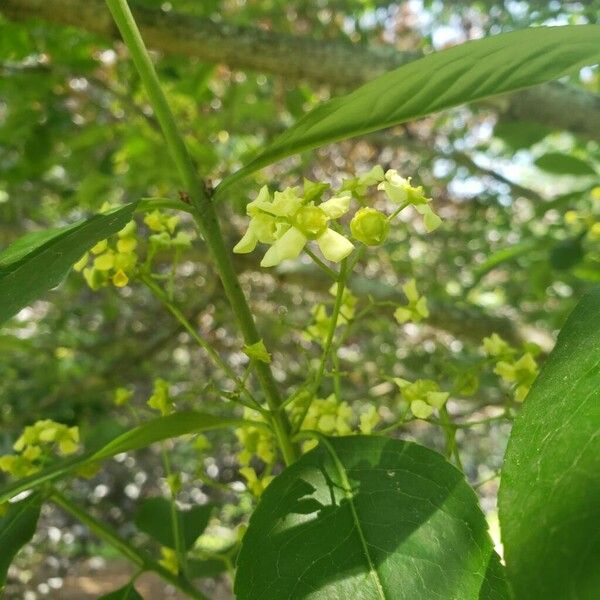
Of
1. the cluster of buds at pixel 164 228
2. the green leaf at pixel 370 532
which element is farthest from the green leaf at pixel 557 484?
the cluster of buds at pixel 164 228

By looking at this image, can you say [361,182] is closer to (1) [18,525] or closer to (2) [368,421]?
(2) [368,421]

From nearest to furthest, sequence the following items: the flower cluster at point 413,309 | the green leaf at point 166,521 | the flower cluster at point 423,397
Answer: the flower cluster at point 423,397, the flower cluster at point 413,309, the green leaf at point 166,521

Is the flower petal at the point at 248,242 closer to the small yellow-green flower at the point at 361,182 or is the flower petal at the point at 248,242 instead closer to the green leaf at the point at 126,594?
the small yellow-green flower at the point at 361,182

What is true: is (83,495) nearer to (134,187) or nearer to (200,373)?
(200,373)

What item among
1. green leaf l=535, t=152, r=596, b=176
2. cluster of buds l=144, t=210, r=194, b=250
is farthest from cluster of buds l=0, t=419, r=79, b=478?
green leaf l=535, t=152, r=596, b=176

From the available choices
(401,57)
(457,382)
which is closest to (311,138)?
(457,382)

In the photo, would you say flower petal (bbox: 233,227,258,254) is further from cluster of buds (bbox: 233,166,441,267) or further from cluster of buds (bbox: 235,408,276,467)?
cluster of buds (bbox: 235,408,276,467)
